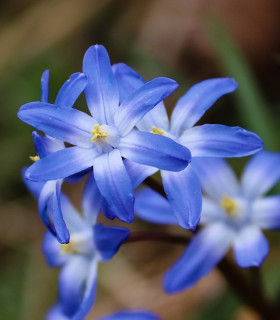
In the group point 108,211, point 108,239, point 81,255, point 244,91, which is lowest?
point 81,255

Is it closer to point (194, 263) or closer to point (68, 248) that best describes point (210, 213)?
point (194, 263)

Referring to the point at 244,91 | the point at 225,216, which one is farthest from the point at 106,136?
the point at 244,91

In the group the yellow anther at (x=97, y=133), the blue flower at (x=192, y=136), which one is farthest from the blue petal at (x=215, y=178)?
the yellow anther at (x=97, y=133)

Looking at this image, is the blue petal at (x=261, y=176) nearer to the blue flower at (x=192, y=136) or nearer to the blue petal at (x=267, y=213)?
the blue petal at (x=267, y=213)

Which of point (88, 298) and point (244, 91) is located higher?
point (244, 91)

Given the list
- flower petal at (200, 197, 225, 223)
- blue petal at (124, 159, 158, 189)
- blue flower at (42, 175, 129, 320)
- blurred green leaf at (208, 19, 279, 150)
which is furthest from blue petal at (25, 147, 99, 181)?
blurred green leaf at (208, 19, 279, 150)

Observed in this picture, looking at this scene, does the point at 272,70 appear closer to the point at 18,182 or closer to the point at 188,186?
the point at 18,182

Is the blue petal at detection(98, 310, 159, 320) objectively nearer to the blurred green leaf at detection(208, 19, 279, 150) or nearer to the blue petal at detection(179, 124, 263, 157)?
the blue petal at detection(179, 124, 263, 157)

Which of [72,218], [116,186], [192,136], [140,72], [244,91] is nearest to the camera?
[116,186]
